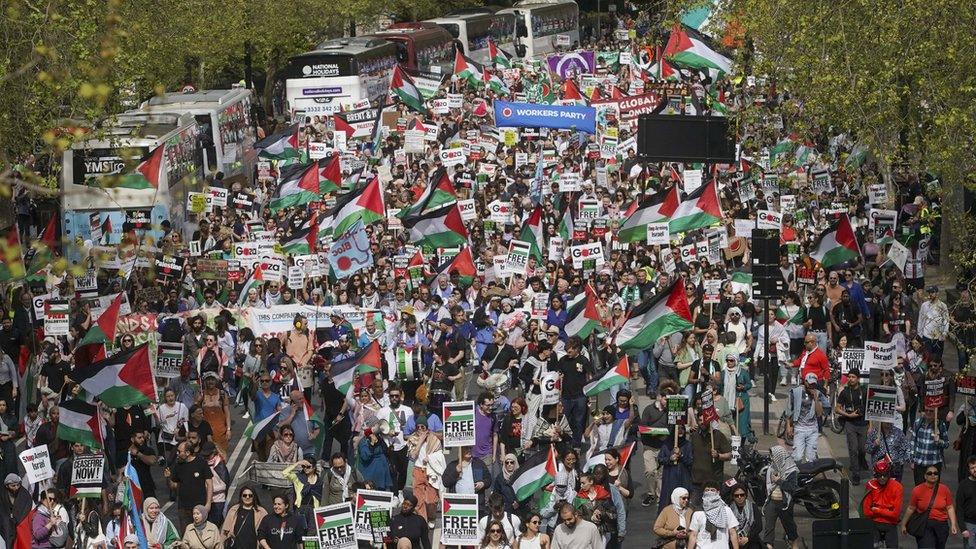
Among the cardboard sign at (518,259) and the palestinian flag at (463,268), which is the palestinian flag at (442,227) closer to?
the palestinian flag at (463,268)

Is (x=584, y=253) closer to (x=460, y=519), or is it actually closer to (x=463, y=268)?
(x=463, y=268)

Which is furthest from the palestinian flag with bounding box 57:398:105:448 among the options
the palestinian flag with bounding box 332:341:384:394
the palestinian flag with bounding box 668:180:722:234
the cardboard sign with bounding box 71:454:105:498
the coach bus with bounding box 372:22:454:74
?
the coach bus with bounding box 372:22:454:74

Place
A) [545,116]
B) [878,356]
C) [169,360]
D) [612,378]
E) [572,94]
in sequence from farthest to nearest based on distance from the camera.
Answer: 1. [572,94]
2. [545,116]
3. [169,360]
4. [612,378]
5. [878,356]

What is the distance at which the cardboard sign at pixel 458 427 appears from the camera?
704 inches

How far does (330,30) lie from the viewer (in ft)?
224

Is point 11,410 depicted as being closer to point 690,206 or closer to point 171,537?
point 171,537

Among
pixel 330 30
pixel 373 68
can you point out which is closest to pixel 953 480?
pixel 373 68

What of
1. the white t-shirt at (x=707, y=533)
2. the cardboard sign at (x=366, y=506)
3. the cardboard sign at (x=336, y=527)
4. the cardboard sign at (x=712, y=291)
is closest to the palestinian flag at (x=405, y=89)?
the cardboard sign at (x=712, y=291)

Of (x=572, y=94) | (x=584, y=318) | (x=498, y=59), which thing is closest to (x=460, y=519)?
(x=584, y=318)

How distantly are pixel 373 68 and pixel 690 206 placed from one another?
91.5ft

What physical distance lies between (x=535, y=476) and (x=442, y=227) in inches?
476

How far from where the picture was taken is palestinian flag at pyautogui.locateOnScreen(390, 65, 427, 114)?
4403 centimetres

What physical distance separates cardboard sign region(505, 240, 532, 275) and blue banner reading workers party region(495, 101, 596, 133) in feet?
40.6

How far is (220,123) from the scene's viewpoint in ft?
137
